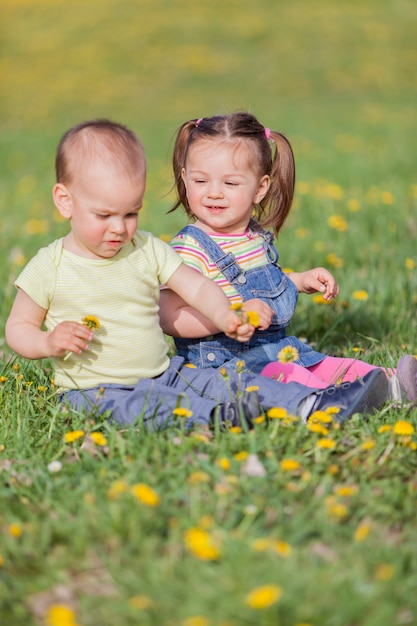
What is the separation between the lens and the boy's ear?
283 cm

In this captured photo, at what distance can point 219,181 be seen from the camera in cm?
329

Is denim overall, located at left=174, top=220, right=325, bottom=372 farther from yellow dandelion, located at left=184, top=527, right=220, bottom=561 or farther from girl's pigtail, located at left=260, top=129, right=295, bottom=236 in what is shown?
yellow dandelion, located at left=184, top=527, right=220, bottom=561

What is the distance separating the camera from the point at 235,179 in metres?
3.30

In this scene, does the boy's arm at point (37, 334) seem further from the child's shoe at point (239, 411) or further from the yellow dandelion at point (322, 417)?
the yellow dandelion at point (322, 417)

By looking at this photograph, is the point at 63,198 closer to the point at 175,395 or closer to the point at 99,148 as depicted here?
the point at 99,148

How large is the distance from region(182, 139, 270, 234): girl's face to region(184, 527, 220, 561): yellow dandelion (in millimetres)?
1618

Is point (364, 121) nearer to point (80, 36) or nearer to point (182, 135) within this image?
point (182, 135)

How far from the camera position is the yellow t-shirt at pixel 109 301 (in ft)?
9.58

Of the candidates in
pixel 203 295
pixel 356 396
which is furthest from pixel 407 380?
pixel 203 295

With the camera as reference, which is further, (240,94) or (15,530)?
(240,94)

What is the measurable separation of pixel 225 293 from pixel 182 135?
27.8 inches

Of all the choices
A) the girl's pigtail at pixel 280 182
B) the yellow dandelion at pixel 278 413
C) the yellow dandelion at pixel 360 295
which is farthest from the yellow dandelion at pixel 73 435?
the yellow dandelion at pixel 360 295

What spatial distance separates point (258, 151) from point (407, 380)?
1.09 metres

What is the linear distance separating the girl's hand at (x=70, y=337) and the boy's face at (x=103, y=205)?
1.07 feet
